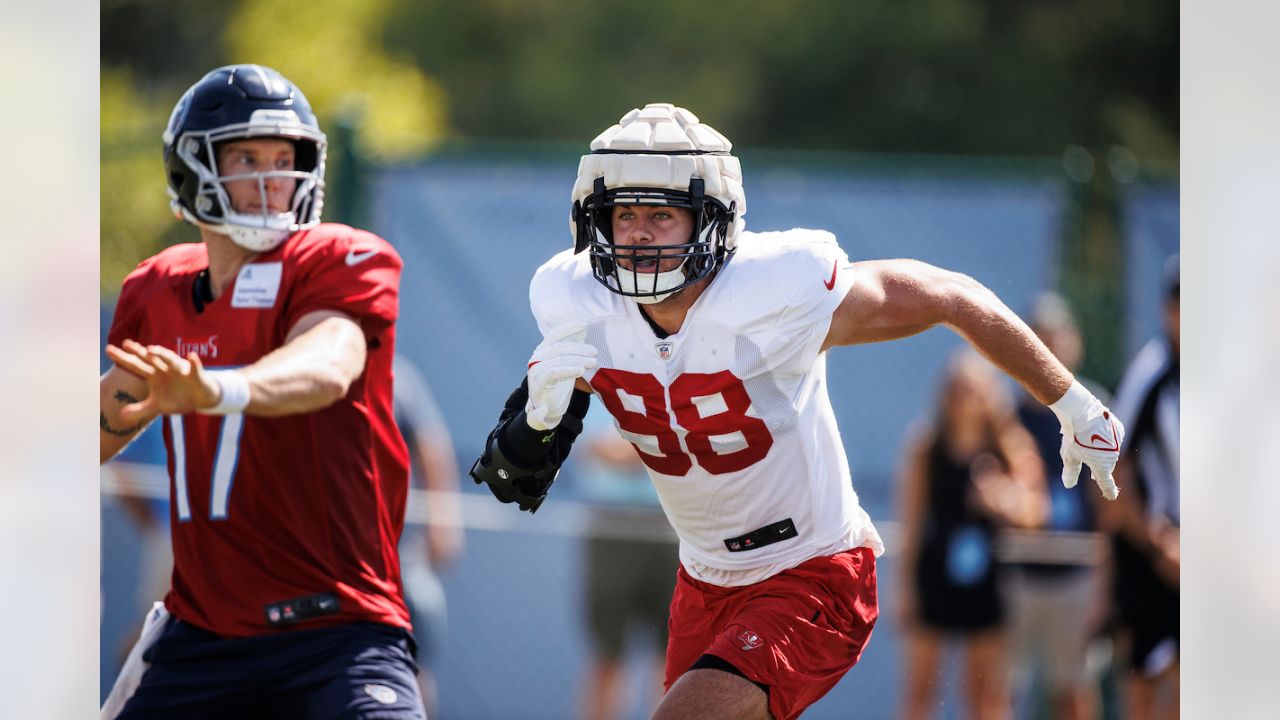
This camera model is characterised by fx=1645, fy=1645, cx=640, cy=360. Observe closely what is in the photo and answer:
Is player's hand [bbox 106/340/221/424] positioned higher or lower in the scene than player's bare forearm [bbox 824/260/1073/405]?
lower

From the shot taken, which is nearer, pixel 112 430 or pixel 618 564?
pixel 112 430

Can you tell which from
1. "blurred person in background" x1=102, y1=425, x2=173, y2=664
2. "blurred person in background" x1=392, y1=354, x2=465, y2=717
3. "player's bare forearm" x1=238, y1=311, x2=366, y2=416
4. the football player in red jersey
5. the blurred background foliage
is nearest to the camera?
"player's bare forearm" x1=238, y1=311, x2=366, y2=416

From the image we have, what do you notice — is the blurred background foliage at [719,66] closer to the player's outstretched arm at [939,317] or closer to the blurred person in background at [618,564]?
the blurred person in background at [618,564]

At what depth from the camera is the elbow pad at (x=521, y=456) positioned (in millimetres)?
3320

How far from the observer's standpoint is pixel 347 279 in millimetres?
3424

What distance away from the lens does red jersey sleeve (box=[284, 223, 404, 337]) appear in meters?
3.40

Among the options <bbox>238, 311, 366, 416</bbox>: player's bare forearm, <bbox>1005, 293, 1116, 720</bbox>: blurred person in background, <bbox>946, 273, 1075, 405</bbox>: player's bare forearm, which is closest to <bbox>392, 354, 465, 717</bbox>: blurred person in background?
<bbox>1005, 293, 1116, 720</bbox>: blurred person in background

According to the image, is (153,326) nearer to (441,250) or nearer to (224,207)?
(224,207)

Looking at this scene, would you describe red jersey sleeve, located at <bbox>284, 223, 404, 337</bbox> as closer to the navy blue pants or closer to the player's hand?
→ the player's hand

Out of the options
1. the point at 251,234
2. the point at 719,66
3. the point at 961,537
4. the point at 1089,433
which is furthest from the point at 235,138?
the point at 719,66

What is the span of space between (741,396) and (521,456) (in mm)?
464

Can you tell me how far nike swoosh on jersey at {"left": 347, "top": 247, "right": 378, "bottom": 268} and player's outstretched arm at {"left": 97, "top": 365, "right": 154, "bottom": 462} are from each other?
51 cm

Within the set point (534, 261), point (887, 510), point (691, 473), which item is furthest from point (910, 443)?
point (691, 473)

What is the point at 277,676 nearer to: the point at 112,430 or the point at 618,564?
the point at 112,430
